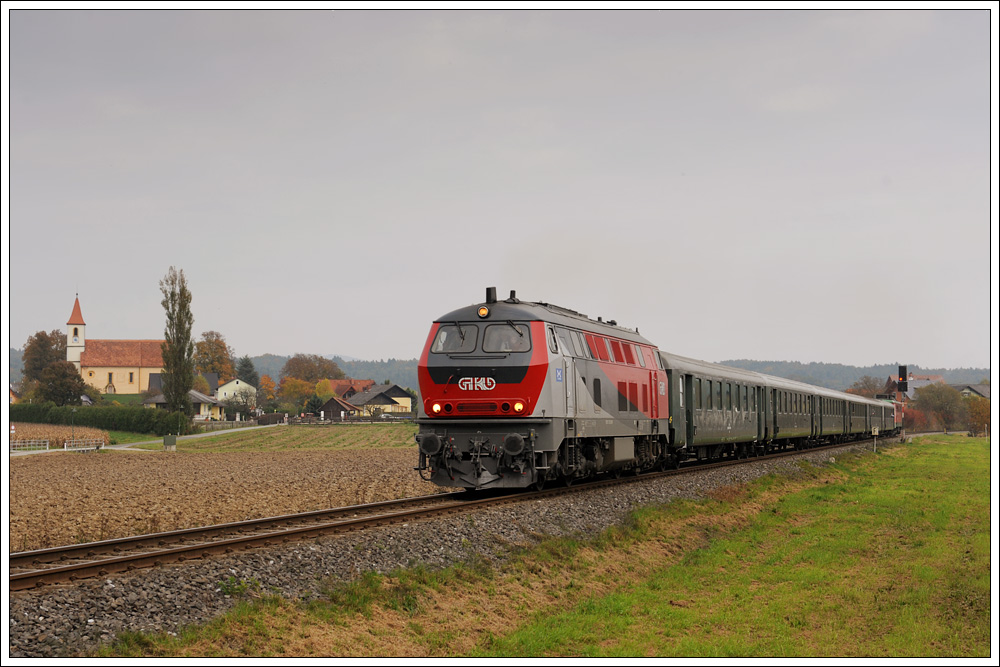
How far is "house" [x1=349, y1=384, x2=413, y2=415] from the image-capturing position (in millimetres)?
161000

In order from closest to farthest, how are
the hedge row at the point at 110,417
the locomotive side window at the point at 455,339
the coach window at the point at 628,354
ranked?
the locomotive side window at the point at 455,339 → the coach window at the point at 628,354 → the hedge row at the point at 110,417

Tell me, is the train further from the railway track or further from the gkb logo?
the railway track

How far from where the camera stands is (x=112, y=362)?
167875 millimetres

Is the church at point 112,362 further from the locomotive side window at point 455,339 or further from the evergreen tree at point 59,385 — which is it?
the locomotive side window at point 455,339

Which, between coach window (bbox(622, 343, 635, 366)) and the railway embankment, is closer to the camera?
the railway embankment

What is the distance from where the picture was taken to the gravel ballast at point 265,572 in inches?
370

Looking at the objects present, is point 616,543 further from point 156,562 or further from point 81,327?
point 81,327

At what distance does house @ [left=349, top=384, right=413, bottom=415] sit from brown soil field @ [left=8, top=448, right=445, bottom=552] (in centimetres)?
11845

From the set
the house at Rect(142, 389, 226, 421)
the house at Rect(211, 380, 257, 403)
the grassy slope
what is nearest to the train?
the grassy slope

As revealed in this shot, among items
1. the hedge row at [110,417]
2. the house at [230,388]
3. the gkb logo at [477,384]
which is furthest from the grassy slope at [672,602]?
the house at [230,388]

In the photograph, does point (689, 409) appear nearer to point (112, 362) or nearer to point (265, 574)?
point (265, 574)

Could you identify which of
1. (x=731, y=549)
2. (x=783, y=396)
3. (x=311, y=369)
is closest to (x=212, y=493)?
(x=731, y=549)

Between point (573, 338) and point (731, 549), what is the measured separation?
6.10 metres

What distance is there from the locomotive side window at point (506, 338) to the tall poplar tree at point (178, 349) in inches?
2595
